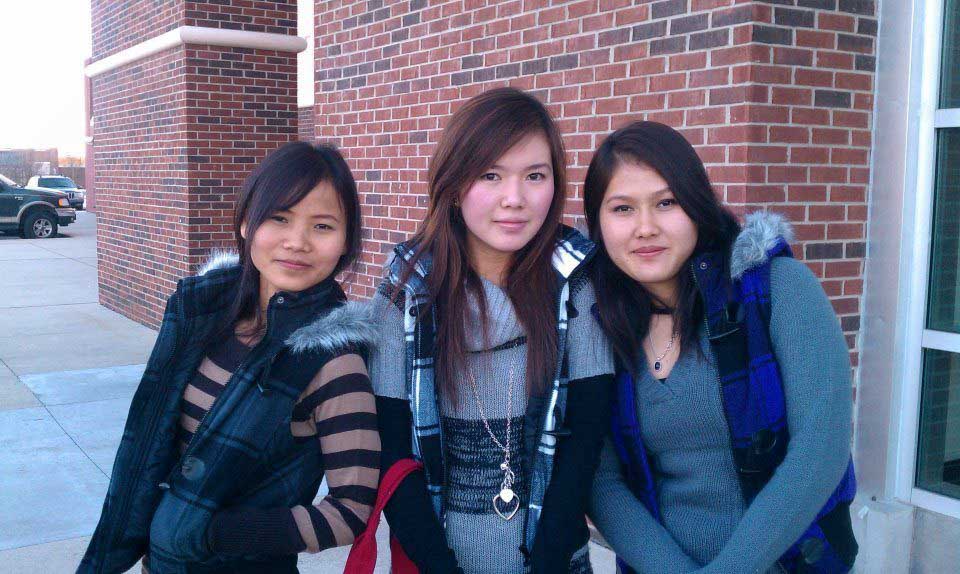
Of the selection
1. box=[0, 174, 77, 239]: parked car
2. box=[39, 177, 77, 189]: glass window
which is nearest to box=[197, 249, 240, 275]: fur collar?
box=[0, 174, 77, 239]: parked car

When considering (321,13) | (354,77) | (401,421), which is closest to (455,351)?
(401,421)

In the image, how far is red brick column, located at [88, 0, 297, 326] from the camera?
346 inches

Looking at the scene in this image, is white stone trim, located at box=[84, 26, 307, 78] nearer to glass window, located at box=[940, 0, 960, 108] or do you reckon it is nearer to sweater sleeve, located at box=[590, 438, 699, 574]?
glass window, located at box=[940, 0, 960, 108]

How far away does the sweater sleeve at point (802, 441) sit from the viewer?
182cm

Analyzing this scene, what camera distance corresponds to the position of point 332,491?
2.00 metres

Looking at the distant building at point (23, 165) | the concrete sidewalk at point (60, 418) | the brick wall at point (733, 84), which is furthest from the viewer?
the distant building at point (23, 165)

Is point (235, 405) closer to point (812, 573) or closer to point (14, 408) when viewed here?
point (812, 573)

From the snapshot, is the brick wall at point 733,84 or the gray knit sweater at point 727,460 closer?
the gray knit sweater at point 727,460

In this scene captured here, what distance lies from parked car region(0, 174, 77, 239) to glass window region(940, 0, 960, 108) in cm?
2275

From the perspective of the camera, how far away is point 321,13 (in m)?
6.53

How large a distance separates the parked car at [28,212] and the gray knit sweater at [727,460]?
23.5 meters

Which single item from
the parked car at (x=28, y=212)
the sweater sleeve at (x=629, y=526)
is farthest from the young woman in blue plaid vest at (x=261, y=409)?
the parked car at (x=28, y=212)

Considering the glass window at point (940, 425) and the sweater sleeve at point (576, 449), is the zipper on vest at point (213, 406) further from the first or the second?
the glass window at point (940, 425)

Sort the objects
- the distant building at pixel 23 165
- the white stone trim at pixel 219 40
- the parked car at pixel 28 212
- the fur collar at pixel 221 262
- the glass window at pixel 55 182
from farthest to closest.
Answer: the distant building at pixel 23 165 < the glass window at pixel 55 182 < the parked car at pixel 28 212 < the white stone trim at pixel 219 40 < the fur collar at pixel 221 262
